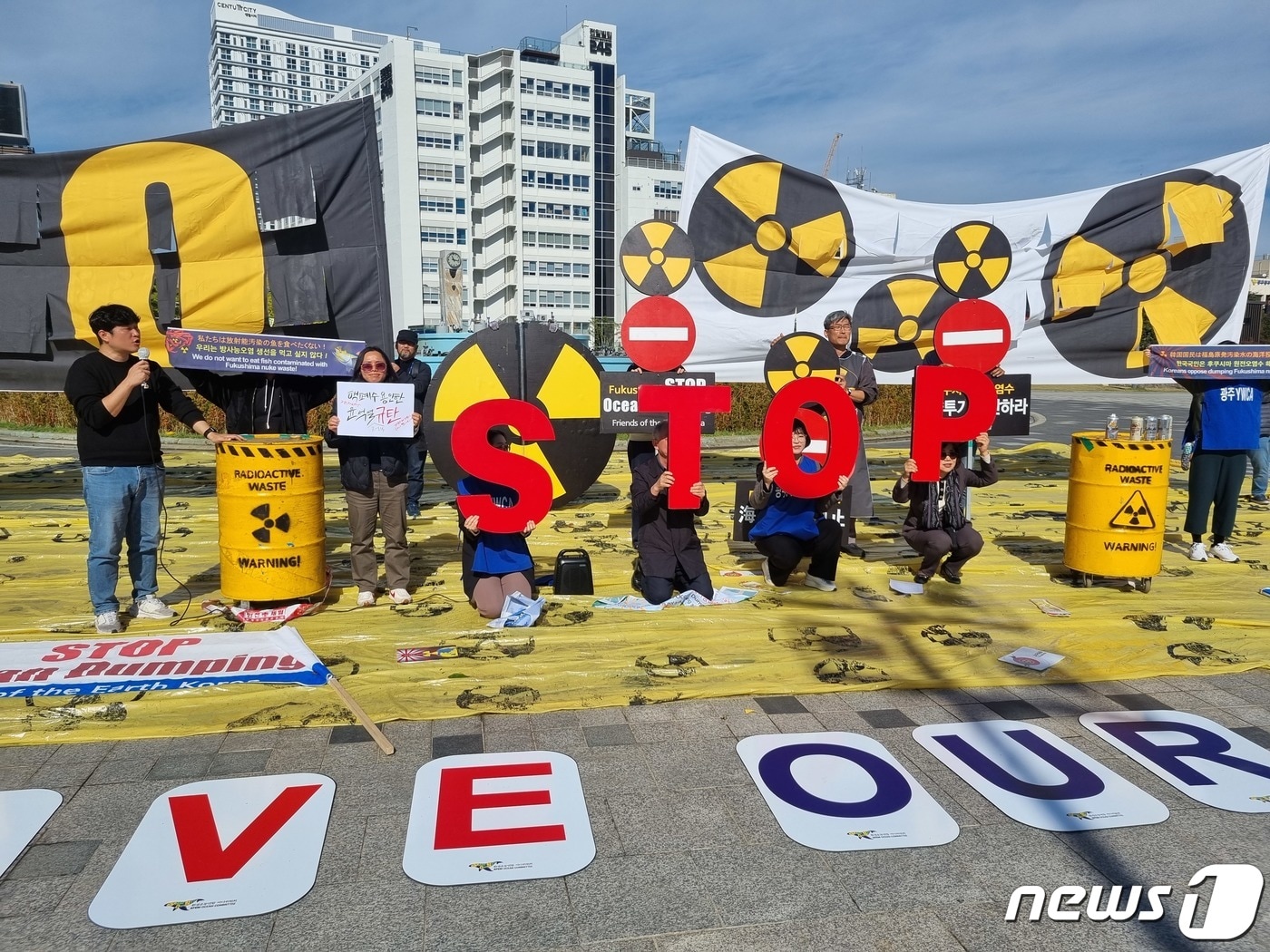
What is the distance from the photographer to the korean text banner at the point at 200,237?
23.9ft

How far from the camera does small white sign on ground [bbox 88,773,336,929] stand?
2797 mm

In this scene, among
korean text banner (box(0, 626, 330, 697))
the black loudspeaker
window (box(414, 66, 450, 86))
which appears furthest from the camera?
window (box(414, 66, 450, 86))

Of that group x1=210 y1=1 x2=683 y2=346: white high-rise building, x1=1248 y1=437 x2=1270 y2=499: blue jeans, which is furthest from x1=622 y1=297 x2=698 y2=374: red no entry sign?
x1=210 y1=1 x2=683 y2=346: white high-rise building

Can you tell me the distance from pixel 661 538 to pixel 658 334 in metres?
1.65

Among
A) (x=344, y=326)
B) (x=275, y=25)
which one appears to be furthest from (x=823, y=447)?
(x=275, y=25)

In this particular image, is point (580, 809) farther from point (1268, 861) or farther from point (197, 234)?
point (197, 234)

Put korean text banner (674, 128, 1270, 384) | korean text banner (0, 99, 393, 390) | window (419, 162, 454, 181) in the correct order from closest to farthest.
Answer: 1. korean text banner (0, 99, 393, 390)
2. korean text banner (674, 128, 1270, 384)
3. window (419, 162, 454, 181)

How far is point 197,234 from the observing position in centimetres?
753

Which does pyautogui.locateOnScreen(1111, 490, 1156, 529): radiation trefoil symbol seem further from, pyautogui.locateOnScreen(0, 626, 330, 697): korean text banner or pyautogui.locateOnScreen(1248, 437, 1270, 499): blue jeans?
pyautogui.locateOnScreen(0, 626, 330, 697): korean text banner

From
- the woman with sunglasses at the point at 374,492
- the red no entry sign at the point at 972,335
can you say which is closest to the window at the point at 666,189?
the red no entry sign at the point at 972,335

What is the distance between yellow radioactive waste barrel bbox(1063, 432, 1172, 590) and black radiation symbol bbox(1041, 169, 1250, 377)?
380 cm

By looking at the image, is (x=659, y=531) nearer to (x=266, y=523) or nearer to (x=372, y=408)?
(x=372, y=408)

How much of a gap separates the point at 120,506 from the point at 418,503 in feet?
14.8

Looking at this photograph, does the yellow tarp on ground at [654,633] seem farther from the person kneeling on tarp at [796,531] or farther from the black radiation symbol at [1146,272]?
the black radiation symbol at [1146,272]
